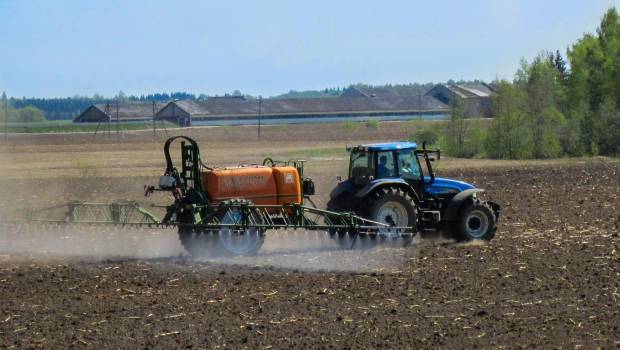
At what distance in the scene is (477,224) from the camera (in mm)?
20969

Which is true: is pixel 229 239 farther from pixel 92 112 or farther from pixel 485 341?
pixel 92 112

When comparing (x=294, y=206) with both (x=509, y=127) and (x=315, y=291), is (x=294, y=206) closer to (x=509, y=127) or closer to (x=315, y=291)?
(x=315, y=291)

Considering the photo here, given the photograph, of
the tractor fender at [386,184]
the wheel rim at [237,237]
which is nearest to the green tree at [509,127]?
the tractor fender at [386,184]

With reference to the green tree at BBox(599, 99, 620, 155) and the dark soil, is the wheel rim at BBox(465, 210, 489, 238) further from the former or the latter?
the green tree at BBox(599, 99, 620, 155)

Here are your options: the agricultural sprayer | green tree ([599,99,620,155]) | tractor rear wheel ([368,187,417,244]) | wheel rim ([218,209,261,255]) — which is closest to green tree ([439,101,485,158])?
green tree ([599,99,620,155])

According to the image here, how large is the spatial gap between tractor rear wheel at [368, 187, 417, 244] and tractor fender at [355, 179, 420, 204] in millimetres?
107

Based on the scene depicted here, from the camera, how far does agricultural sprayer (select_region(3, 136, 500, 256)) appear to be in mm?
18750

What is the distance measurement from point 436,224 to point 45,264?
7737mm

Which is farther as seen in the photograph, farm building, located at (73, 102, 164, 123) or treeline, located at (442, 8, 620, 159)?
farm building, located at (73, 102, 164, 123)

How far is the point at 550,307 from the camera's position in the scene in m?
13.7

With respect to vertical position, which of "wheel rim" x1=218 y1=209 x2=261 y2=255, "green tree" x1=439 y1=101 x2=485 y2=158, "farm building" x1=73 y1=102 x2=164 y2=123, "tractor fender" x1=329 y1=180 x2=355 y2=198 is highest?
"farm building" x1=73 y1=102 x2=164 y2=123

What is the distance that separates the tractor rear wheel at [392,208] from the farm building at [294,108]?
3607 inches

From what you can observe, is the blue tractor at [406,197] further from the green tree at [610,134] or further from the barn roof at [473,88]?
the barn roof at [473,88]

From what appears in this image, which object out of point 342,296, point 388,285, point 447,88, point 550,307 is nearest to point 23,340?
point 342,296
